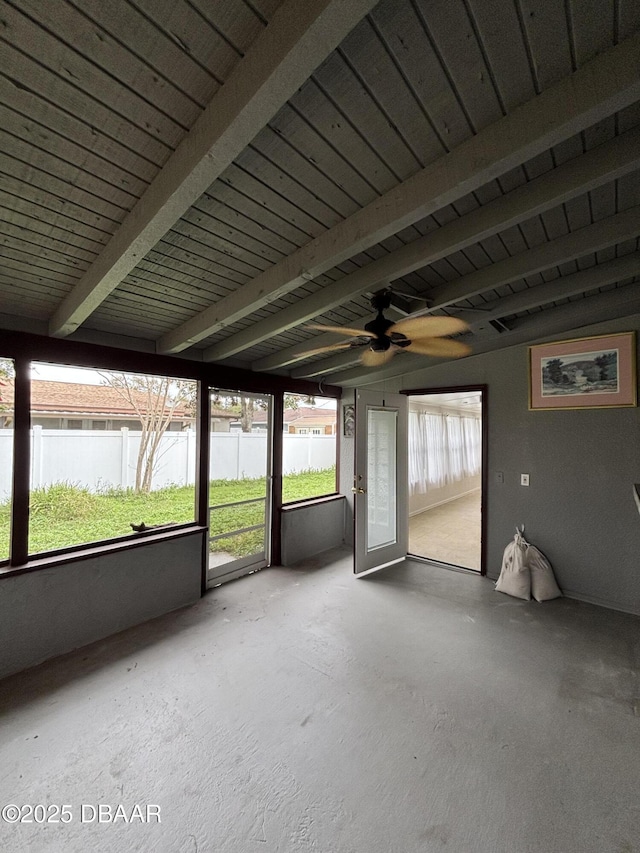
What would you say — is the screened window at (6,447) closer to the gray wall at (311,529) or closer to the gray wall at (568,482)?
the gray wall at (311,529)

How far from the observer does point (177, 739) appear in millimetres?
1839

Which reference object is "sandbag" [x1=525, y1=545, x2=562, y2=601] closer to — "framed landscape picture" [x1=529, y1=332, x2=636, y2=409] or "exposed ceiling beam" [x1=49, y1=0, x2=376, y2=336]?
"framed landscape picture" [x1=529, y1=332, x2=636, y2=409]

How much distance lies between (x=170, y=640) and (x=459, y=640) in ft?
7.23

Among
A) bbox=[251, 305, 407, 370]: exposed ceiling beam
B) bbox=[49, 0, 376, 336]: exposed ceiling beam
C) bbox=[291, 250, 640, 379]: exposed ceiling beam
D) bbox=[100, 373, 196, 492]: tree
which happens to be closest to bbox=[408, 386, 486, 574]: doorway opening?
bbox=[291, 250, 640, 379]: exposed ceiling beam

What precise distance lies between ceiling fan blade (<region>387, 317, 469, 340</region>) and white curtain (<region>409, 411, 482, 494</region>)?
4504 millimetres

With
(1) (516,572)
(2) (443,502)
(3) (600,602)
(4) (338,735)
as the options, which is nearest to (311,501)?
(1) (516,572)

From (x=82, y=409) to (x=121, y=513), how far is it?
964mm

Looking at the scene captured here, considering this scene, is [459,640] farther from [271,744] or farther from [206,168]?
[206,168]

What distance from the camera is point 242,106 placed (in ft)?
3.39

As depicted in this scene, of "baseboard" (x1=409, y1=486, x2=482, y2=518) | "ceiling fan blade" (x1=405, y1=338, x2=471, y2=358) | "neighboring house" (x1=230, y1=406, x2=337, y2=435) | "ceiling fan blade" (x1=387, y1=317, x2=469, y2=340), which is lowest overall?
"baseboard" (x1=409, y1=486, x2=482, y2=518)

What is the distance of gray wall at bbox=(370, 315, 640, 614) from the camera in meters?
3.21

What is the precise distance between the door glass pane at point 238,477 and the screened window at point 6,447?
156 cm

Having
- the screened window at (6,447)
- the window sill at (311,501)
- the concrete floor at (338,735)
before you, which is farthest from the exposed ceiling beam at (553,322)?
the screened window at (6,447)

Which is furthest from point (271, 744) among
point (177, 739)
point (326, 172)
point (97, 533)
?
point (326, 172)
